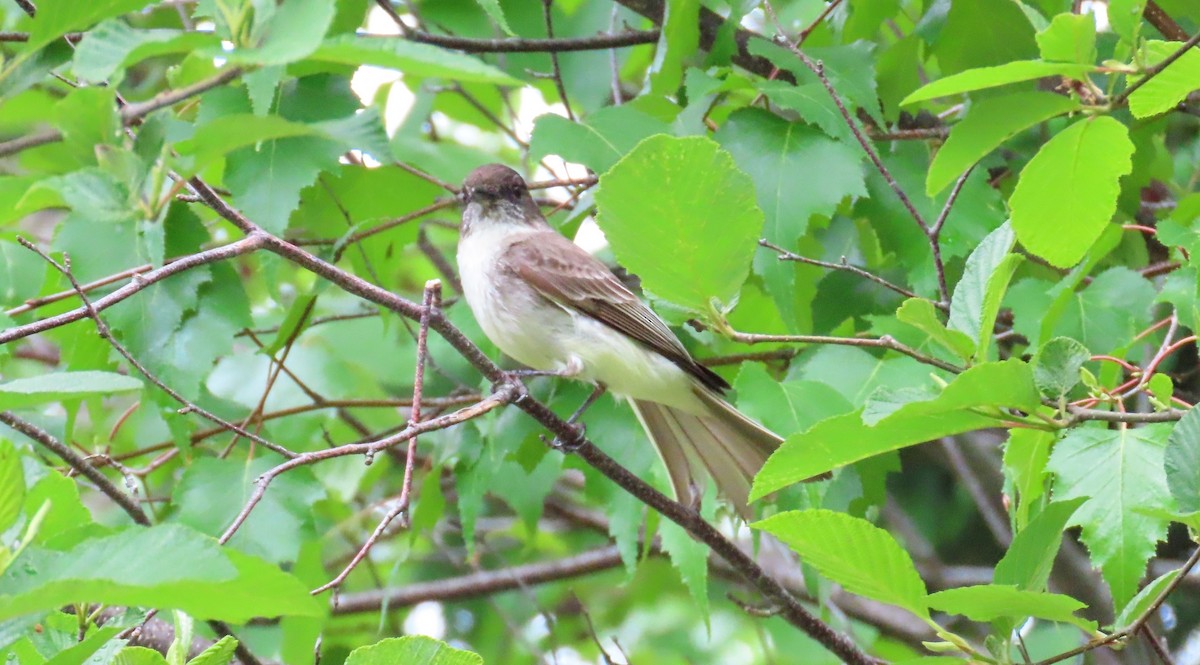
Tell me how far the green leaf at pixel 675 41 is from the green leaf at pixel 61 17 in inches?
68.4

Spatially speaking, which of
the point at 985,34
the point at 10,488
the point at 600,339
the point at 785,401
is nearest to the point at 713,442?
the point at 600,339

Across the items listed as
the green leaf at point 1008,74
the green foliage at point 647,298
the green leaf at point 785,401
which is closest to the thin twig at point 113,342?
the green foliage at point 647,298

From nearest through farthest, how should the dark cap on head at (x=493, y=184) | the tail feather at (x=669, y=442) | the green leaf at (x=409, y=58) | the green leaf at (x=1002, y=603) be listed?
the green leaf at (x=409, y=58), the green leaf at (x=1002, y=603), the tail feather at (x=669, y=442), the dark cap on head at (x=493, y=184)

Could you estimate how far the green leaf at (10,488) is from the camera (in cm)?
172

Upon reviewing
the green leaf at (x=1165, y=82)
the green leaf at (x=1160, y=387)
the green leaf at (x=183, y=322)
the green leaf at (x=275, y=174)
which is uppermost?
the green leaf at (x=1165, y=82)

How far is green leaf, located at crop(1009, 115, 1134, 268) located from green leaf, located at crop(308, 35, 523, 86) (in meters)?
1.11

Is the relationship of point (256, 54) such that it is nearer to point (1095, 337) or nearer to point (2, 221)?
point (2, 221)

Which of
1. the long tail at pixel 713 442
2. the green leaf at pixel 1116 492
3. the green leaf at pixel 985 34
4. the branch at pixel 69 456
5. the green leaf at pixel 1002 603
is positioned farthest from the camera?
the long tail at pixel 713 442

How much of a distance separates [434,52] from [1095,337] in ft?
7.25

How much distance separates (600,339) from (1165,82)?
212cm

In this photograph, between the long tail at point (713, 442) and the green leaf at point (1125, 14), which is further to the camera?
the long tail at point (713, 442)

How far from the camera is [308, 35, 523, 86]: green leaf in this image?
158 cm

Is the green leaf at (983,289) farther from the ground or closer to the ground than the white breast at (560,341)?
farther from the ground

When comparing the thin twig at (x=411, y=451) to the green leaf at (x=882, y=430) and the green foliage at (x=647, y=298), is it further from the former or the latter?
the green leaf at (x=882, y=430)
